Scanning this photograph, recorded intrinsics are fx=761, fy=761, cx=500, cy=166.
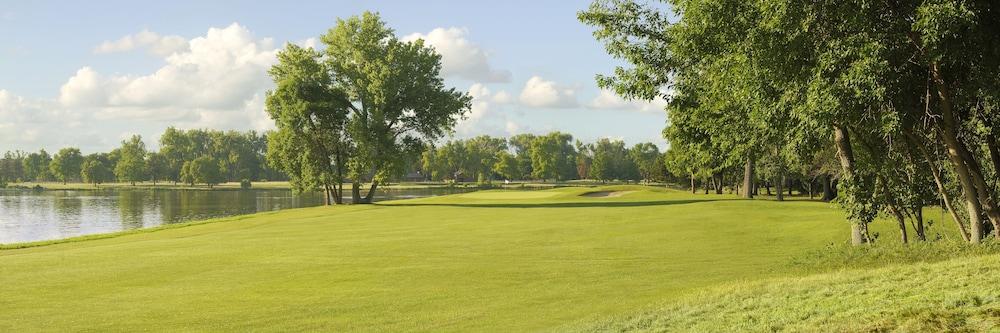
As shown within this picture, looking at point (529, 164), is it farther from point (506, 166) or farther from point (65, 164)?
point (65, 164)

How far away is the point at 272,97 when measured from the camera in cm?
6100

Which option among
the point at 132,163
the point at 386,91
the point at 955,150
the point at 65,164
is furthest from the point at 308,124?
the point at 65,164

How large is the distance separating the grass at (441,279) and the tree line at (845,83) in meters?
3.07

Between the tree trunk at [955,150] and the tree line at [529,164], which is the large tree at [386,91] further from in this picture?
the tree line at [529,164]

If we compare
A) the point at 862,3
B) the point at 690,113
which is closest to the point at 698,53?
the point at 690,113

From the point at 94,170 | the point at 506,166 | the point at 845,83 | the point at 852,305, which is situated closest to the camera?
the point at 852,305

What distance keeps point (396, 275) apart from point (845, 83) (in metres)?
10.8

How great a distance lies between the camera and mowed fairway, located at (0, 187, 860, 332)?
13742 millimetres

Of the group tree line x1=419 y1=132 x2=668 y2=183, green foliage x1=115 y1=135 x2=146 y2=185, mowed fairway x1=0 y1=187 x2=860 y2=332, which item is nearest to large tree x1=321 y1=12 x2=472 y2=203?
mowed fairway x1=0 y1=187 x2=860 y2=332

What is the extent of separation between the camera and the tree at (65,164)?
184500 millimetres

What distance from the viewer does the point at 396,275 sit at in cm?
1858

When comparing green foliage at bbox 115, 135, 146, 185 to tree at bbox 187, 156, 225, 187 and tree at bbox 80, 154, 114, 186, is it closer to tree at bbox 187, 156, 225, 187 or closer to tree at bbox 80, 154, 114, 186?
tree at bbox 80, 154, 114, 186

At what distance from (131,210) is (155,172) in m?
124

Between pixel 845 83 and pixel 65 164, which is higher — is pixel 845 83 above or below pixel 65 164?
below
